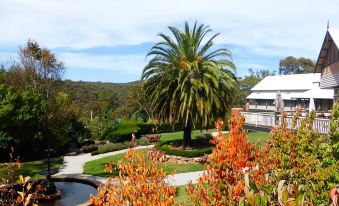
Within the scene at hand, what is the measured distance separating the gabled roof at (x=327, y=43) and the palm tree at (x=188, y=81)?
6119 millimetres

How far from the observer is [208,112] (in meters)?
19.8

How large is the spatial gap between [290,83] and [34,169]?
46924 mm

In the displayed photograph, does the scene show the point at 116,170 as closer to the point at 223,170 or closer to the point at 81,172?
the point at 81,172

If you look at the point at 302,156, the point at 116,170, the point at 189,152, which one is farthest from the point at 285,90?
the point at 302,156

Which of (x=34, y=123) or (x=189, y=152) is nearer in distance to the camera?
(x=189, y=152)

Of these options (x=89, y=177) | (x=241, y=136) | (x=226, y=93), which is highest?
(x=226, y=93)

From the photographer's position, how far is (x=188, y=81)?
20125mm

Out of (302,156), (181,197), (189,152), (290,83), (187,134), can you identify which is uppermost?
(290,83)

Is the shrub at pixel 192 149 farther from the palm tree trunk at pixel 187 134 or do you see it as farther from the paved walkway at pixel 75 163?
the paved walkway at pixel 75 163

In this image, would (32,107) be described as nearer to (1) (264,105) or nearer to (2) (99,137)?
(2) (99,137)

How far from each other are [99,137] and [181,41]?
621 inches

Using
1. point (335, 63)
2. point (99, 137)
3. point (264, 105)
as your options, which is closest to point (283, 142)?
point (335, 63)

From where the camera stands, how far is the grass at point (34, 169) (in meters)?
19.4

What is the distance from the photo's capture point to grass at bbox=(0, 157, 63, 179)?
19.4 metres
